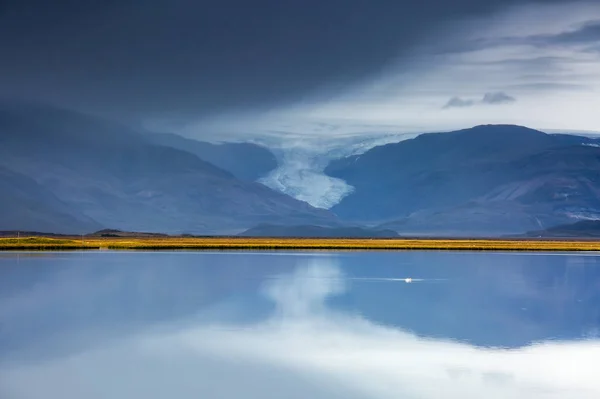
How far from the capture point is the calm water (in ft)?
77.4

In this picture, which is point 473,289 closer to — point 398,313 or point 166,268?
point 398,313

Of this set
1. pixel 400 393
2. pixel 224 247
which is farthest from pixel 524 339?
pixel 224 247

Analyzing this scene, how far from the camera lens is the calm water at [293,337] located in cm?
2359

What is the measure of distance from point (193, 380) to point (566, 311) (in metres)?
20.9

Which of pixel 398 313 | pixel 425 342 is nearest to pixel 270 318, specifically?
pixel 398 313

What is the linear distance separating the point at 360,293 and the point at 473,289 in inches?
253

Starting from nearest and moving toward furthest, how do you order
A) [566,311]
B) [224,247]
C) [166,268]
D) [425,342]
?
[425,342], [566,311], [166,268], [224,247]

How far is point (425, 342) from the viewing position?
3056cm

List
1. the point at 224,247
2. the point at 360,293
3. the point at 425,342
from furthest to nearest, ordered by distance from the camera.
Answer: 1. the point at 224,247
2. the point at 360,293
3. the point at 425,342

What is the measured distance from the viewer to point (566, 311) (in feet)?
132

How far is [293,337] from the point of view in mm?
31703

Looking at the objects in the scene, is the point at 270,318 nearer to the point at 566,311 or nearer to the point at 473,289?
the point at 566,311

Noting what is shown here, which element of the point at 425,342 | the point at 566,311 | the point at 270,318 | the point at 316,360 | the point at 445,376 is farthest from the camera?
the point at 566,311

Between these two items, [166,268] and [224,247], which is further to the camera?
[224,247]
